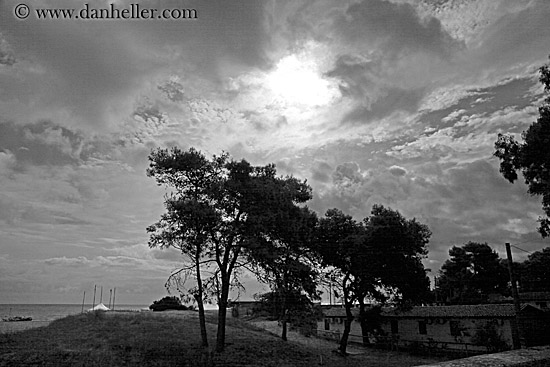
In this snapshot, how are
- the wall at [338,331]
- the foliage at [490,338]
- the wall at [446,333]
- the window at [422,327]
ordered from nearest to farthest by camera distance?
1. the foliage at [490,338]
2. the wall at [446,333]
3. the window at [422,327]
4. the wall at [338,331]

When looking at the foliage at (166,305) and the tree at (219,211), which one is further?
the foliage at (166,305)

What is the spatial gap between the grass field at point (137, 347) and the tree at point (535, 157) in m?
15.8

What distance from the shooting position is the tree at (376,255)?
38906 millimetres

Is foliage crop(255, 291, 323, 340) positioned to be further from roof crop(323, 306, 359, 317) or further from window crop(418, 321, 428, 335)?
roof crop(323, 306, 359, 317)

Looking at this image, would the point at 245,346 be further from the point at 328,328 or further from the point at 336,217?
the point at 328,328

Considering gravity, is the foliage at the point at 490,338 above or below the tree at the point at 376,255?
Answer: below

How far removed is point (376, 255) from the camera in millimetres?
38750

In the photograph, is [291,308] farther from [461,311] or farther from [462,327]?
[461,311]

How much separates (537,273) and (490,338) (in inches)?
1486

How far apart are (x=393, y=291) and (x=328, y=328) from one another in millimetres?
17267

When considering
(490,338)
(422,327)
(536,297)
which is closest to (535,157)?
(490,338)

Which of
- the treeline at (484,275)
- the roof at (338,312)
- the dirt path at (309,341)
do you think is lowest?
the dirt path at (309,341)

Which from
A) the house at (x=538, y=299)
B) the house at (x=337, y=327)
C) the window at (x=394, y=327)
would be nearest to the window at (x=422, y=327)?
the window at (x=394, y=327)

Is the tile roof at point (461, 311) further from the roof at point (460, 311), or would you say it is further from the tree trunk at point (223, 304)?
the tree trunk at point (223, 304)
